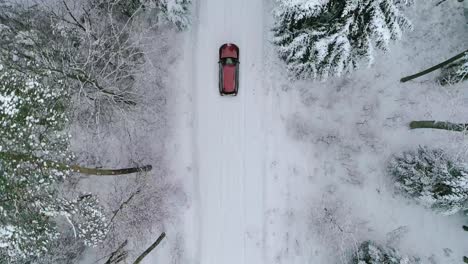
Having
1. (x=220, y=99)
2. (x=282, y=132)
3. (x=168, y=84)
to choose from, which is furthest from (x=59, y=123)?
(x=282, y=132)

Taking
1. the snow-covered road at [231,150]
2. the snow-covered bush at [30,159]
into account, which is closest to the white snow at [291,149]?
the snow-covered road at [231,150]

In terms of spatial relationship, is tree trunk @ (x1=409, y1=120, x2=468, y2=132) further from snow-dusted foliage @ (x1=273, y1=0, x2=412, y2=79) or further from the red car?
the red car

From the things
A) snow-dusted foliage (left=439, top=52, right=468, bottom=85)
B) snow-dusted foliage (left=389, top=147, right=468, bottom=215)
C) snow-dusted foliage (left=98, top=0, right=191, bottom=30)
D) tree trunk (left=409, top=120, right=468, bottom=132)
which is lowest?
snow-dusted foliage (left=389, top=147, right=468, bottom=215)

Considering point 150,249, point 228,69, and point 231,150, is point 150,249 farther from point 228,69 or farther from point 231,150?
point 228,69

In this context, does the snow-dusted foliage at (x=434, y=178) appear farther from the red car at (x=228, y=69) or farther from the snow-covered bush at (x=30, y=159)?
the snow-covered bush at (x=30, y=159)

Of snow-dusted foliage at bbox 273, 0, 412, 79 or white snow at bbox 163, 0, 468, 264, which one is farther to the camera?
white snow at bbox 163, 0, 468, 264

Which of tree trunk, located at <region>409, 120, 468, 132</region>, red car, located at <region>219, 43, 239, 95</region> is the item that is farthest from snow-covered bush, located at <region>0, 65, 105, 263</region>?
tree trunk, located at <region>409, 120, 468, 132</region>

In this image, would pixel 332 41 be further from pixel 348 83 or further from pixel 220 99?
pixel 220 99
